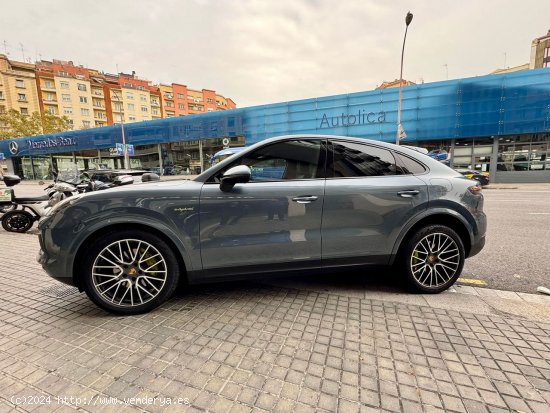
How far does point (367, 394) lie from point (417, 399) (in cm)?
29

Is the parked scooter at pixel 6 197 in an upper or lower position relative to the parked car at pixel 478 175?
upper

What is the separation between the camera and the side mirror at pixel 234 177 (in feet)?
8.48

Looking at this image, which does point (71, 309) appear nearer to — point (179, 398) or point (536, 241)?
point (179, 398)

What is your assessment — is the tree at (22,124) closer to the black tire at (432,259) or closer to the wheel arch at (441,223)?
the wheel arch at (441,223)

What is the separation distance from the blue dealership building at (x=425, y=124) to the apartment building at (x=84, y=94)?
30.5 m

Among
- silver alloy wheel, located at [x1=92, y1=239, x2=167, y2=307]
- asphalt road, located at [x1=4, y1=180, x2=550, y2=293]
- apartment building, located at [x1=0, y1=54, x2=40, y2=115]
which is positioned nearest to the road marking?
asphalt road, located at [x1=4, y1=180, x2=550, y2=293]

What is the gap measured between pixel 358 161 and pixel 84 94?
79.0 m

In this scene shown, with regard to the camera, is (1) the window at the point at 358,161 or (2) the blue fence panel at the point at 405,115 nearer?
(1) the window at the point at 358,161

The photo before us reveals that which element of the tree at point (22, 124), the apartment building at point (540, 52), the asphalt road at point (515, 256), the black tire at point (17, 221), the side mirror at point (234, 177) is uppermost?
the apartment building at point (540, 52)

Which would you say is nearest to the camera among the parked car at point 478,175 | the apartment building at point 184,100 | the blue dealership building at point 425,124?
the parked car at point 478,175

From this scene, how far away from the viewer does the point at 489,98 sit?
751 inches

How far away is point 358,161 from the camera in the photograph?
9.97 ft

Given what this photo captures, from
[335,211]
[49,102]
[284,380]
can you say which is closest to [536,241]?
[335,211]

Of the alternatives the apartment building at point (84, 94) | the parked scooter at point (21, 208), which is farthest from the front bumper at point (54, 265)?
the apartment building at point (84, 94)
